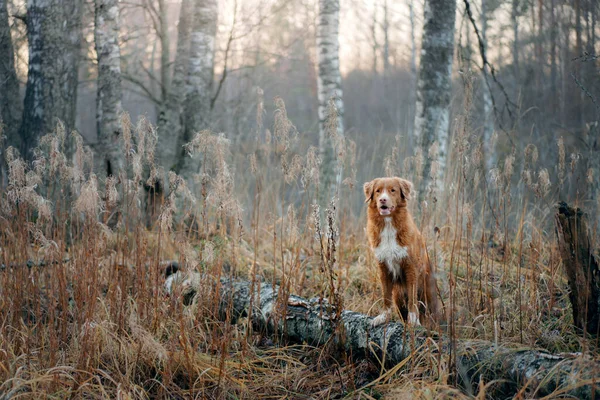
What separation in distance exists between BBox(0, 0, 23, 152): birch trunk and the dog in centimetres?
523

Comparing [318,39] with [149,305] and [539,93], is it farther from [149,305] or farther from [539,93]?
[539,93]

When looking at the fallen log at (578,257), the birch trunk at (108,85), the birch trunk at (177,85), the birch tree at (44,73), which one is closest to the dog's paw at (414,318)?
the fallen log at (578,257)

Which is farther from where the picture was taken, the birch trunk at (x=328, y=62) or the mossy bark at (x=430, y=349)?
the birch trunk at (x=328, y=62)

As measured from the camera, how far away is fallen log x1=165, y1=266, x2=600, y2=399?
224 cm

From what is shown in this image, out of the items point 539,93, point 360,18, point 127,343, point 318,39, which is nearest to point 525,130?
point 539,93

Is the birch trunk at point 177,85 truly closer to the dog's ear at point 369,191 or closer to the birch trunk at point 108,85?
the birch trunk at point 108,85

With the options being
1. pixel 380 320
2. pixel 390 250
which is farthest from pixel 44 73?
pixel 380 320

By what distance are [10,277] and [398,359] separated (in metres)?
2.44

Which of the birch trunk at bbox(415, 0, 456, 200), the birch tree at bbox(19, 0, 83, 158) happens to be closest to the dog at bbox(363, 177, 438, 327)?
the birch trunk at bbox(415, 0, 456, 200)

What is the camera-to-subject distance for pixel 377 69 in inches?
1139

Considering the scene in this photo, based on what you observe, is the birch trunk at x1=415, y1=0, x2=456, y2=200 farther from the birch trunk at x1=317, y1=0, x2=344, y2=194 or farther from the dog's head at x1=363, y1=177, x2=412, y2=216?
the dog's head at x1=363, y1=177, x2=412, y2=216

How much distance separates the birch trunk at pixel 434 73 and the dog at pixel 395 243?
2090 millimetres

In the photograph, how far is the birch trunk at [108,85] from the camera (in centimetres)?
576

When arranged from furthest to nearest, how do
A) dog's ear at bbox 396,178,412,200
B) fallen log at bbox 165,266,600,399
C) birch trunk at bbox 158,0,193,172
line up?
birch trunk at bbox 158,0,193,172 < dog's ear at bbox 396,178,412,200 < fallen log at bbox 165,266,600,399
